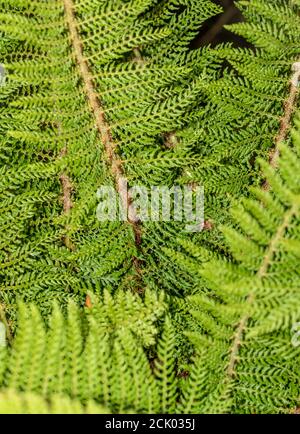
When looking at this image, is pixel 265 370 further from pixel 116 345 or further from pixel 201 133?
pixel 201 133

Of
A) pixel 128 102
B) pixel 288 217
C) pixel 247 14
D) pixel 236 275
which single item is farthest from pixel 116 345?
pixel 247 14

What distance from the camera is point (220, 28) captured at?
190cm

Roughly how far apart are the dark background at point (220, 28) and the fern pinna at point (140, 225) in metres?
0.83

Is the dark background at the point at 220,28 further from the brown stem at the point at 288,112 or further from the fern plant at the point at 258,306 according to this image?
the fern plant at the point at 258,306

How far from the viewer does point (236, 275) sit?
0.74 m

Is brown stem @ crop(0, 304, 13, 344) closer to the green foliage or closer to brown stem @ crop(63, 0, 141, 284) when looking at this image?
the green foliage

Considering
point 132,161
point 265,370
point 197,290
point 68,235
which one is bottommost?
point 265,370

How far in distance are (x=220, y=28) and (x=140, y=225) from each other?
3.73ft

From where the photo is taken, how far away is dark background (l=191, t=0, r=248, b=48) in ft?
6.22

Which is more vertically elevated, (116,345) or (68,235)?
(68,235)

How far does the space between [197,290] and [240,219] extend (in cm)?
31

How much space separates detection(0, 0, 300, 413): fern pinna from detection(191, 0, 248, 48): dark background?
0.83 metres

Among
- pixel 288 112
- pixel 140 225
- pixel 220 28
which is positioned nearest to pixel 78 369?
pixel 140 225

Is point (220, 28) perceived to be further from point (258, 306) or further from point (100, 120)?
point (258, 306)
